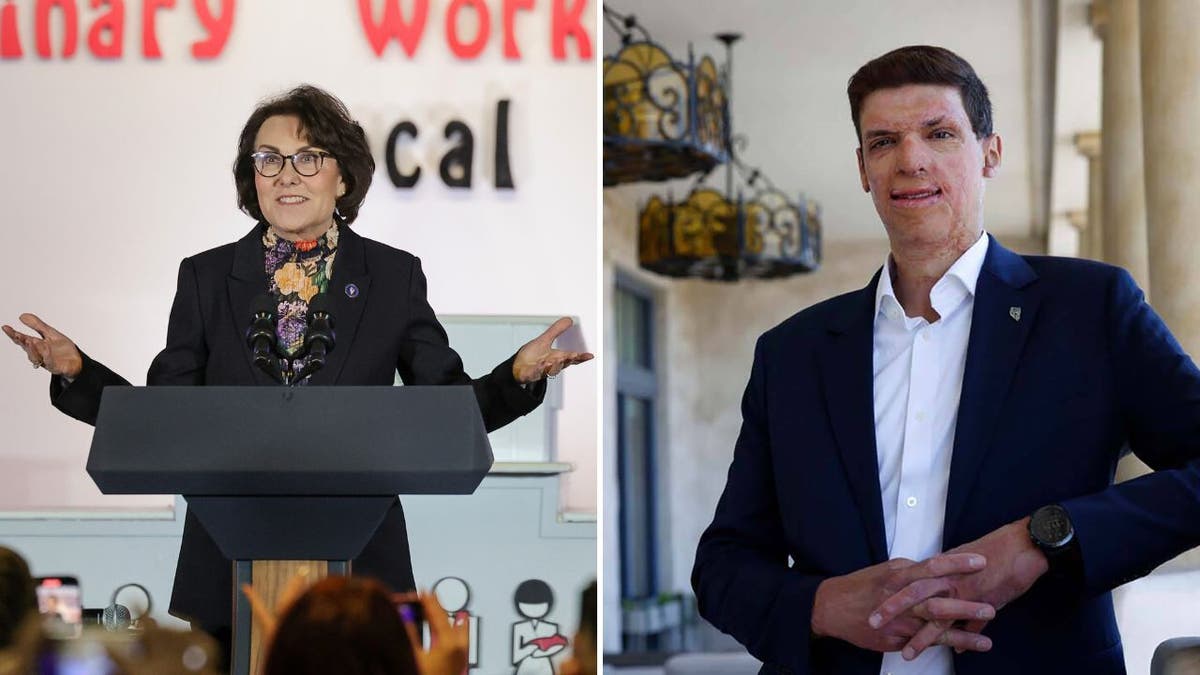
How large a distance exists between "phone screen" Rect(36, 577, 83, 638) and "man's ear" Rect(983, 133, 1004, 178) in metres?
1.72

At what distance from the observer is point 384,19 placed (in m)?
2.96

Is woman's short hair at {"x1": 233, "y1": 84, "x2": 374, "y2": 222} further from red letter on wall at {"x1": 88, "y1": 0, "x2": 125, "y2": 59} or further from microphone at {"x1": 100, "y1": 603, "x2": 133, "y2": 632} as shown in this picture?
microphone at {"x1": 100, "y1": 603, "x2": 133, "y2": 632}

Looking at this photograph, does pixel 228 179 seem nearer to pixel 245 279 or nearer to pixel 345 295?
pixel 245 279

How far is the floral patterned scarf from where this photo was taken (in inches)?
101

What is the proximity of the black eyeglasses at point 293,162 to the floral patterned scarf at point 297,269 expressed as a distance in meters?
0.11

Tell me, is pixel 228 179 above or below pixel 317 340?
above

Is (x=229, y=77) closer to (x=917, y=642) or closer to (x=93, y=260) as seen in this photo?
(x=93, y=260)

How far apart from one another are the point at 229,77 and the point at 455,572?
1043 millimetres

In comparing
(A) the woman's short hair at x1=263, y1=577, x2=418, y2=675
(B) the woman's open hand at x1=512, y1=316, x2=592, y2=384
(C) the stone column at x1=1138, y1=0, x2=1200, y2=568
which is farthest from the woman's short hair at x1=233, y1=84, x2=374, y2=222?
(C) the stone column at x1=1138, y1=0, x2=1200, y2=568

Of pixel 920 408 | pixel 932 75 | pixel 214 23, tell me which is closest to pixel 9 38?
pixel 214 23

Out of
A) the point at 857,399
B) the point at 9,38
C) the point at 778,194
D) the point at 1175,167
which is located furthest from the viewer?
the point at 778,194

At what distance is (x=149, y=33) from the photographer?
2.93 metres

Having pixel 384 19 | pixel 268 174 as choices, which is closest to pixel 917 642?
pixel 268 174

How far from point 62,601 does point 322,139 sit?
3.16ft
